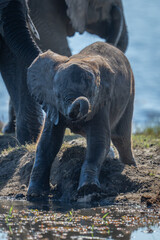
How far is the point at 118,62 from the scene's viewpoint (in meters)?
6.79

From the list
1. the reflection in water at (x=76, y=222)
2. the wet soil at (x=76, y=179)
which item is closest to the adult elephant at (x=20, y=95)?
the wet soil at (x=76, y=179)

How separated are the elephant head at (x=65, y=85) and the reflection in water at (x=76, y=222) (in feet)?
2.77

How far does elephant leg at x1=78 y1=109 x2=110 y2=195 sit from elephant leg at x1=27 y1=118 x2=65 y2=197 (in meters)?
0.35

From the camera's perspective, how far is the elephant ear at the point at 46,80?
570 centimetres

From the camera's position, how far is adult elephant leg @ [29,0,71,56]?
363 inches

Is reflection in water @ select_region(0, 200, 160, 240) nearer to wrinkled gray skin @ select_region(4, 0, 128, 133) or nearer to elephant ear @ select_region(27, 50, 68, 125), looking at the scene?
elephant ear @ select_region(27, 50, 68, 125)

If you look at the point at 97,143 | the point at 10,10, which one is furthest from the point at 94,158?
the point at 10,10

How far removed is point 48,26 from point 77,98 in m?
4.54

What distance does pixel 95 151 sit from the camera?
5859mm

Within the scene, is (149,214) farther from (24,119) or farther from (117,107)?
(24,119)

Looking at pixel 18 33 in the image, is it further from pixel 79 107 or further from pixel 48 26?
pixel 79 107

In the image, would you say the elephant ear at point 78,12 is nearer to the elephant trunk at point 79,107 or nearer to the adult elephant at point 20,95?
the adult elephant at point 20,95

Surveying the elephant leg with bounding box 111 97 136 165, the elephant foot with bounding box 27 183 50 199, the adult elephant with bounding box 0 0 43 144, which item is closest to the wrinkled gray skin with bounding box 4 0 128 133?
the adult elephant with bounding box 0 0 43 144

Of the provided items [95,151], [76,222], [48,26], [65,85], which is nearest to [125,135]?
[95,151]
